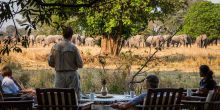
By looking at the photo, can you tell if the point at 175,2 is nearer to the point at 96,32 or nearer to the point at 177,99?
the point at 96,32

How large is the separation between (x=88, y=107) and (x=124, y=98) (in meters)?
1.15

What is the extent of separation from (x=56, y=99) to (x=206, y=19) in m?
62.8

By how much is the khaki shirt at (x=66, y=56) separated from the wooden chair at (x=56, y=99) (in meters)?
1.06

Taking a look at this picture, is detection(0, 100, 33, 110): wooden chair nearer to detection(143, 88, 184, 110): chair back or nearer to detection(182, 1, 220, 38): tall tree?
detection(143, 88, 184, 110): chair back

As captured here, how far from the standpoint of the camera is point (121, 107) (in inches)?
299

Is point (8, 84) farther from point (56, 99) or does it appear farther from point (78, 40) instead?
point (78, 40)

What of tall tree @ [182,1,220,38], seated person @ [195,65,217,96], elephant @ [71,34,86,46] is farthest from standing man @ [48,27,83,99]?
elephant @ [71,34,86,46]

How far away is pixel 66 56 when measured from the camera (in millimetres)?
8781

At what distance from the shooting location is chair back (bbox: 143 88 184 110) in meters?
7.48

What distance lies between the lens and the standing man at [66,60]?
8781 mm

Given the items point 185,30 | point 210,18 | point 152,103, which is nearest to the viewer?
point 152,103

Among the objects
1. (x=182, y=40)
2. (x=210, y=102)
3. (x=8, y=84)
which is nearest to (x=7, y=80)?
(x=8, y=84)

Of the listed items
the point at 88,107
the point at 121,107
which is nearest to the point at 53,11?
the point at 121,107

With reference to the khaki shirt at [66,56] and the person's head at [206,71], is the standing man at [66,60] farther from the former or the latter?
the person's head at [206,71]
